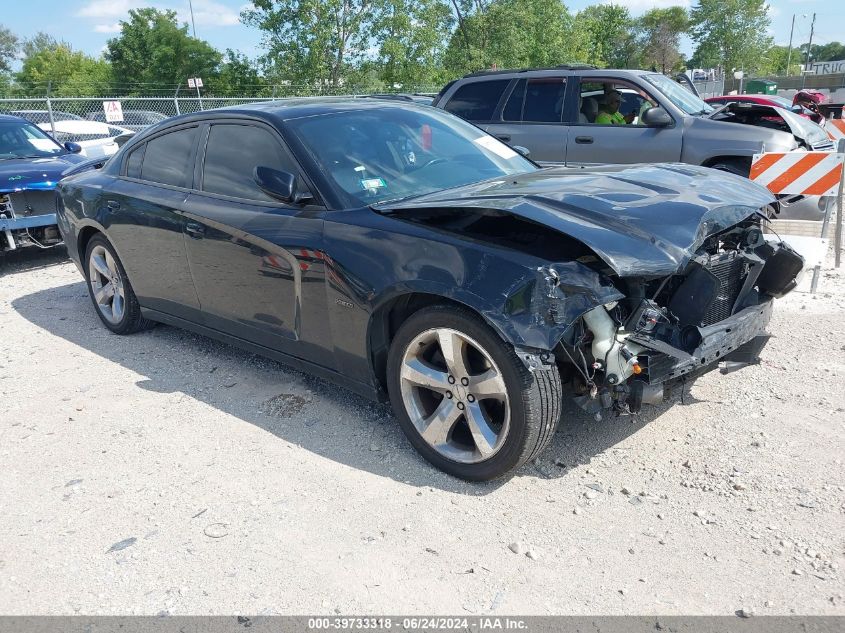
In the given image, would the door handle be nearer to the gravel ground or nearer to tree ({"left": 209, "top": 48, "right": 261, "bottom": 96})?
the gravel ground

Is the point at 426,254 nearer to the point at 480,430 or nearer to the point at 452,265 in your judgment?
the point at 452,265

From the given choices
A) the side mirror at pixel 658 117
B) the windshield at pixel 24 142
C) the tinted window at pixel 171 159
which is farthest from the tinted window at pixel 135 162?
the side mirror at pixel 658 117

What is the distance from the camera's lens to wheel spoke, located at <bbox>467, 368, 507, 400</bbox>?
304cm

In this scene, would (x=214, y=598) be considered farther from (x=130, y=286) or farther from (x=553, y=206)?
(x=130, y=286)

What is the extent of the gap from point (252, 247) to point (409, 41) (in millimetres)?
24148

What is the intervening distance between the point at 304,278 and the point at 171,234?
1373 mm

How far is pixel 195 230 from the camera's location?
4363mm

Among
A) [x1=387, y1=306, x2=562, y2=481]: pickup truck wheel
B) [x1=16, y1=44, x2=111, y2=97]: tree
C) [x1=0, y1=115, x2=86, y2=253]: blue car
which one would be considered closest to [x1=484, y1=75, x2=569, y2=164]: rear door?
[x1=0, y1=115, x2=86, y2=253]: blue car

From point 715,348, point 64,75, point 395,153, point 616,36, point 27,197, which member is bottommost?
point 715,348

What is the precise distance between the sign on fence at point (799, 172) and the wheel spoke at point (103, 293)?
5.41 metres

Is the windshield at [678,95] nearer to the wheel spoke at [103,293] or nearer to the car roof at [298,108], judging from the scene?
the car roof at [298,108]

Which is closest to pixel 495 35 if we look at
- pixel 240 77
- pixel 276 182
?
pixel 240 77

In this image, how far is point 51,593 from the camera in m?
2.74

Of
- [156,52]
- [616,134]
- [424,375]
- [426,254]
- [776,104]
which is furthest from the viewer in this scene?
[156,52]
